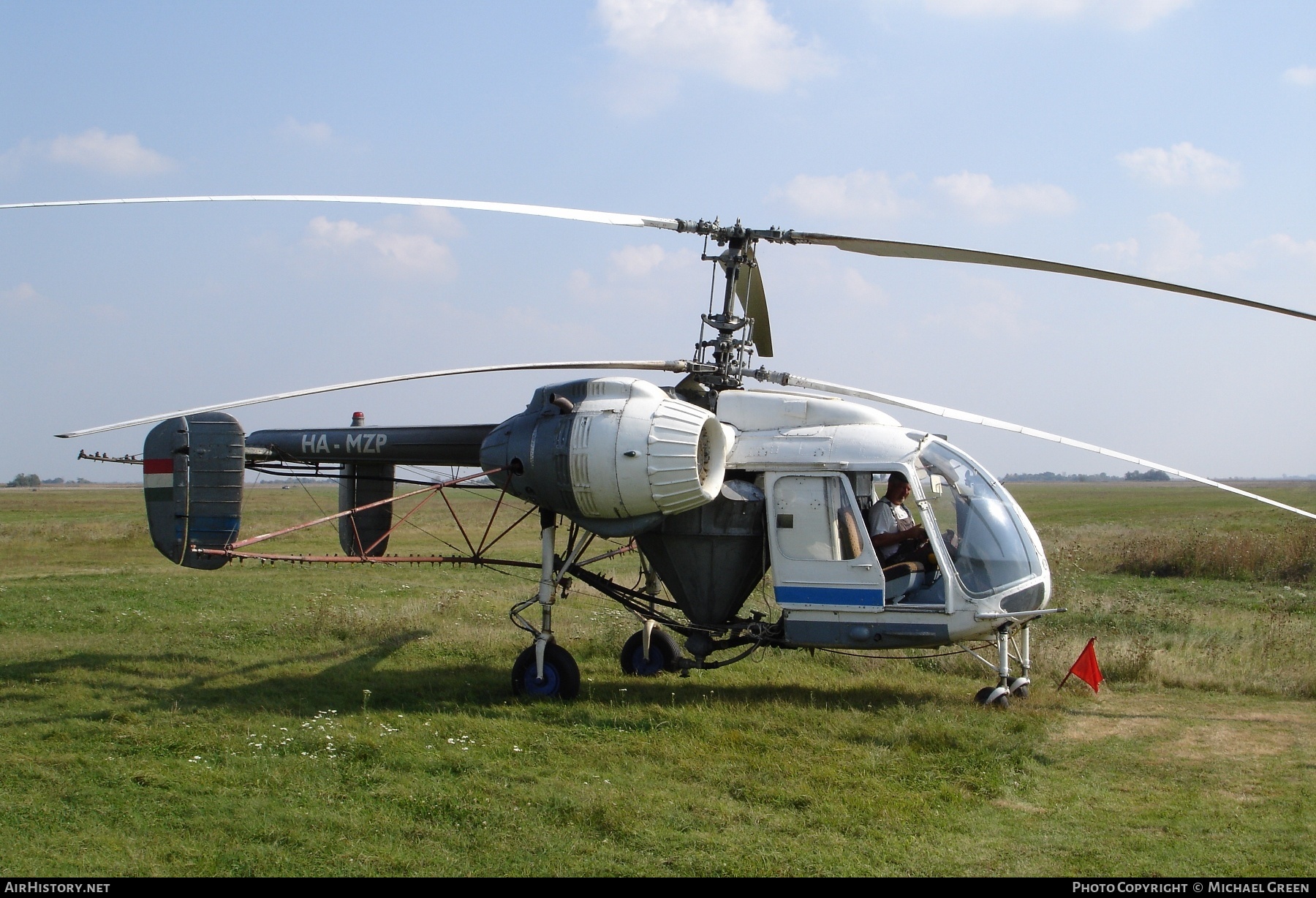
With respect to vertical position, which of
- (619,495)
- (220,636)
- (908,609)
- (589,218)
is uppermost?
(589,218)

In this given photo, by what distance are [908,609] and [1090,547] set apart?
69.1 ft

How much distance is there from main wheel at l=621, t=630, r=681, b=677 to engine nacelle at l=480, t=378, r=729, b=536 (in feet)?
8.41

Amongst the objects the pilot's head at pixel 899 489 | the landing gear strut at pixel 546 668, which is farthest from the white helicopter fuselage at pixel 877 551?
the landing gear strut at pixel 546 668

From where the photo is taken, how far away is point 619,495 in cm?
940

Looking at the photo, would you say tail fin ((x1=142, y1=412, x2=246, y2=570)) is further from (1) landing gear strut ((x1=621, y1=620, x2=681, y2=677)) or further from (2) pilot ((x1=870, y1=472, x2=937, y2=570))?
(2) pilot ((x1=870, y1=472, x2=937, y2=570))

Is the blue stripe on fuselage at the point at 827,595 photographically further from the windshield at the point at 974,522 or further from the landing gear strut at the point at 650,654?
the landing gear strut at the point at 650,654

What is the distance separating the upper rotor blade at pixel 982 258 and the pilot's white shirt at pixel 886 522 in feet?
7.72

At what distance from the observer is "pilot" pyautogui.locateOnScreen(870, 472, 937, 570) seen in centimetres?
959

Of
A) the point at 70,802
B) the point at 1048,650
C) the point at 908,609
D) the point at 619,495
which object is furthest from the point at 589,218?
the point at 1048,650

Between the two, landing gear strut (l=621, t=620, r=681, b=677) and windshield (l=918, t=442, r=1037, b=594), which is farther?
landing gear strut (l=621, t=620, r=681, b=677)

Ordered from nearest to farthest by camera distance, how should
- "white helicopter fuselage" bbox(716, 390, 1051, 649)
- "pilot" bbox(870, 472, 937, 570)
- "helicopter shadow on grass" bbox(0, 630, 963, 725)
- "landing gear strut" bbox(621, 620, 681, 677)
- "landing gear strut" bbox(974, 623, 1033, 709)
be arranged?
1. "white helicopter fuselage" bbox(716, 390, 1051, 649)
2. "landing gear strut" bbox(974, 623, 1033, 709)
3. "pilot" bbox(870, 472, 937, 570)
4. "helicopter shadow on grass" bbox(0, 630, 963, 725)
5. "landing gear strut" bbox(621, 620, 681, 677)

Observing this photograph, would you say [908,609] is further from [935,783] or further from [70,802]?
[70,802]

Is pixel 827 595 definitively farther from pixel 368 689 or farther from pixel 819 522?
pixel 368 689

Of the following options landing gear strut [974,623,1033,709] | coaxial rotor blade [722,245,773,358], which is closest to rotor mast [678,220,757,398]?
coaxial rotor blade [722,245,773,358]
